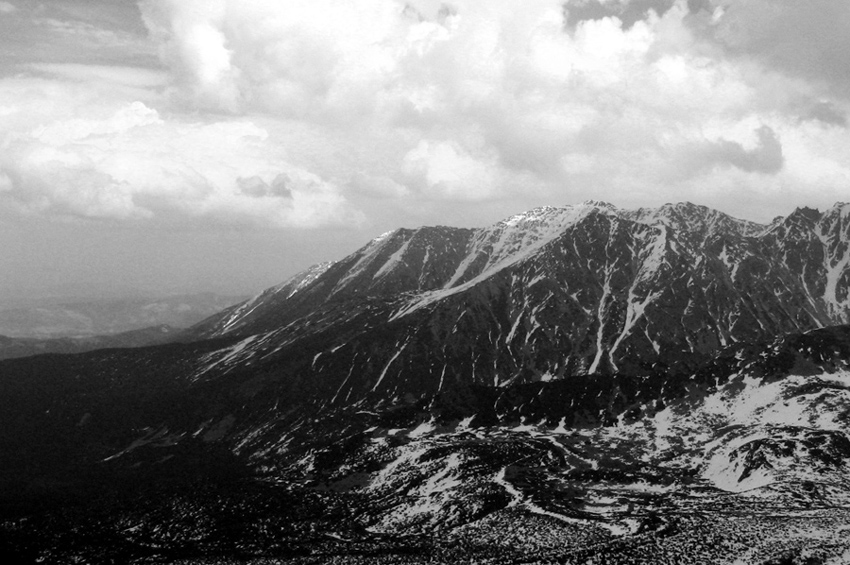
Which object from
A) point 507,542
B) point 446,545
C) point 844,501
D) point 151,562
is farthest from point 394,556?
point 844,501

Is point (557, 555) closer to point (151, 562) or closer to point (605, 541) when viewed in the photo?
point (605, 541)

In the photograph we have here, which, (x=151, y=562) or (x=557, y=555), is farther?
(x=151, y=562)

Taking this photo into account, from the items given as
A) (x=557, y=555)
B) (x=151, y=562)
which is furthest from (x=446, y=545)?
(x=151, y=562)

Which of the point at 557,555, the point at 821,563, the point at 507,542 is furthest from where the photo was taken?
the point at 507,542

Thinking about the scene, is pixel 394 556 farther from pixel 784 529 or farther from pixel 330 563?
pixel 784 529

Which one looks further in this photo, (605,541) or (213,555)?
(213,555)

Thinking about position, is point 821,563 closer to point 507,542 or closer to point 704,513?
point 704,513

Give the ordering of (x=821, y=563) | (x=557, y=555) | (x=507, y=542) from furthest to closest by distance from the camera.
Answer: (x=507, y=542) < (x=557, y=555) < (x=821, y=563)
